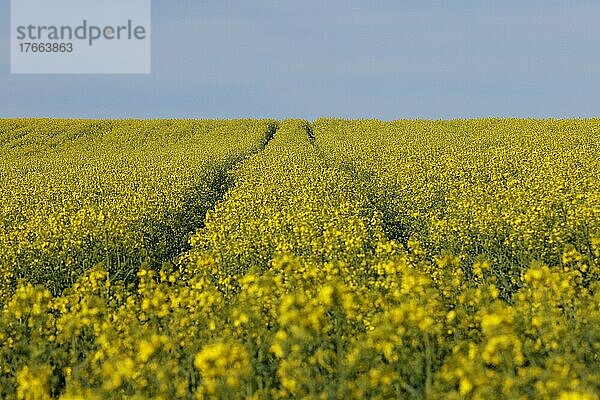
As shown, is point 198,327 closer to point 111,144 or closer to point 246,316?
point 246,316

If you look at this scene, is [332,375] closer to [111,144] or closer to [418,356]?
[418,356]

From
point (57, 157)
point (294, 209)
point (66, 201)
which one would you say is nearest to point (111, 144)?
point (57, 157)

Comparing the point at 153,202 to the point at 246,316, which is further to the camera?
the point at 153,202

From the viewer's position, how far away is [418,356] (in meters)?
6.98

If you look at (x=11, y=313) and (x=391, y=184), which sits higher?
(x=391, y=184)

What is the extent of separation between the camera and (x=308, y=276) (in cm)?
930

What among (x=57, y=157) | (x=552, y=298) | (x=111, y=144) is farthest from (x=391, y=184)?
(x=111, y=144)

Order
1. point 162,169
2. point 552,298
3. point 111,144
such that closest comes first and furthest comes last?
point 552,298, point 162,169, point 111,144

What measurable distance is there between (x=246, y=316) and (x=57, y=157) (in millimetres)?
39087

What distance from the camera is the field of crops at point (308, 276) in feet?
21.9

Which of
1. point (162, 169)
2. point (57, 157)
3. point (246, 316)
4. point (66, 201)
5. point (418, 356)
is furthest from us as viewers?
point (57, 157)

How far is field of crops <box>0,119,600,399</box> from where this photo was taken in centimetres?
667

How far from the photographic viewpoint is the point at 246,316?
762cm

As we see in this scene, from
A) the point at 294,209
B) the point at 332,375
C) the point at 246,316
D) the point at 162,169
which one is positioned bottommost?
the point at 332,375
